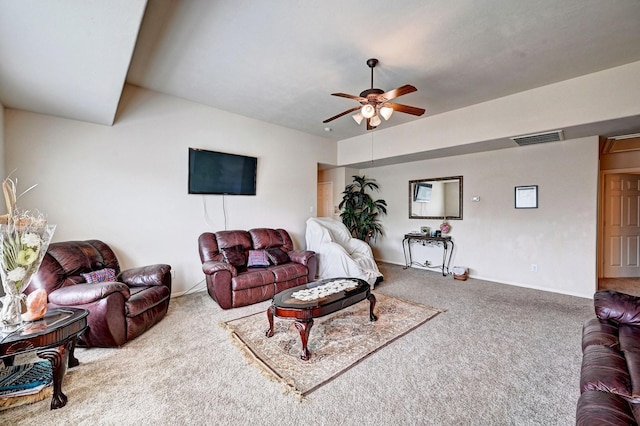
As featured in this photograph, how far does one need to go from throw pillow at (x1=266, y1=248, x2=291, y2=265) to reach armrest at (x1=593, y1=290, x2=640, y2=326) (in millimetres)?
3445

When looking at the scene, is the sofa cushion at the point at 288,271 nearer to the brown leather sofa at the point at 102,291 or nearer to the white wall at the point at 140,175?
the white wall at the point at 140,175

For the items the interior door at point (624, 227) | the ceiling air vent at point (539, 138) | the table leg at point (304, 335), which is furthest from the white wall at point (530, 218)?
the table leg at point (304, 335)

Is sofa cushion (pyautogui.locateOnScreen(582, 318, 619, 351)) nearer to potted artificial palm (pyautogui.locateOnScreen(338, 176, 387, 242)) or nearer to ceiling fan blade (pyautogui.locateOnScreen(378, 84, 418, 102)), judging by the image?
ceiling fan blade (pyautogui.locateOnScreen(378, 84, 418, 102))

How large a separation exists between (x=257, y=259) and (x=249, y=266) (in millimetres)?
151

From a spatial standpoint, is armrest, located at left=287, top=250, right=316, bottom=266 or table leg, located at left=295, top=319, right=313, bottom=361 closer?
table leg, located at left=295, top=319, right=313, bottom=361

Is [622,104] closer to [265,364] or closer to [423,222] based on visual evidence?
[423,222]

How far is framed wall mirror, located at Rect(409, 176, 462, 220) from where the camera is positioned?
205 inches

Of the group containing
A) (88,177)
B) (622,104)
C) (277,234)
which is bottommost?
(277,234)

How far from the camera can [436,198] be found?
549 centimetres

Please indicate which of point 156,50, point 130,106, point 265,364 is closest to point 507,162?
point 265,364

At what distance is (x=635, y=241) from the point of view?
16.9 feet

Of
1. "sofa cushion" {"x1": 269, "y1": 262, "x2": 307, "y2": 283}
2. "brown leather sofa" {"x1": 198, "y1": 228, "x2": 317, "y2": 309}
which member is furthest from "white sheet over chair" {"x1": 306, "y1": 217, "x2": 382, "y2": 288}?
"sofa cushion" {"x1": 269, "y1": 262, "x2": 307, "y2": 283}

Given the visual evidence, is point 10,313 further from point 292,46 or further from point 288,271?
point 292,46

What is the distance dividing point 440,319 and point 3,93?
4.97m
